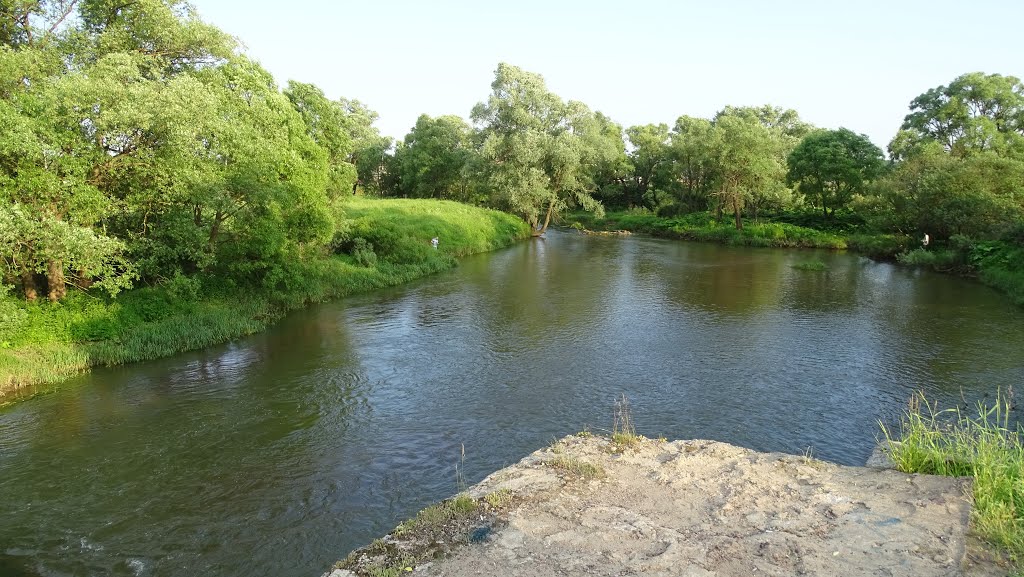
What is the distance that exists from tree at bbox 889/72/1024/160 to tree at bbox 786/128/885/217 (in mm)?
4680

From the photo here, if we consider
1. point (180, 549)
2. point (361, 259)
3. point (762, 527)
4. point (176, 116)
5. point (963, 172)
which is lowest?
point (180, 549)

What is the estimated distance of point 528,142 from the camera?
5756cm

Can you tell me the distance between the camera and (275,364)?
21.1 meters

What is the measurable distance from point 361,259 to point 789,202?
182 ft

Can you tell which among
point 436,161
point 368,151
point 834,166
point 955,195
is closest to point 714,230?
point 834,166

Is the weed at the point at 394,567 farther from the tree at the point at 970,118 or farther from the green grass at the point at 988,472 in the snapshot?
the tree at the point at 970,118

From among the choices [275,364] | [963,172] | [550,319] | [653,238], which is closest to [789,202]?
[653,238]

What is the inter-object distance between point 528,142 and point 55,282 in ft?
142

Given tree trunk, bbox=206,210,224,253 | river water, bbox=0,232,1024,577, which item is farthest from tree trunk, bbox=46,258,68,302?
tree trunk, bbox=206,210,224,253

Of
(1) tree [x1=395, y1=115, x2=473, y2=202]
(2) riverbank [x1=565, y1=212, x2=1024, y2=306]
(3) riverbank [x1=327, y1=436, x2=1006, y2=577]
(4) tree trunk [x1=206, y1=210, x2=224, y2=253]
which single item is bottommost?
(3) riverbank [x1=327, y1=436, x2=1006, y2=577]

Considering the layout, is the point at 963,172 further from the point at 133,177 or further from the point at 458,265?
the point at 133,177

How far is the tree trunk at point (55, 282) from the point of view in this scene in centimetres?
2027

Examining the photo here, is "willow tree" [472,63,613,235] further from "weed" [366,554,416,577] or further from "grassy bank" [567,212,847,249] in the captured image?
"weed" [366,554,416,577]

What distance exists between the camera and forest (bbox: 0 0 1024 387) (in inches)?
736
